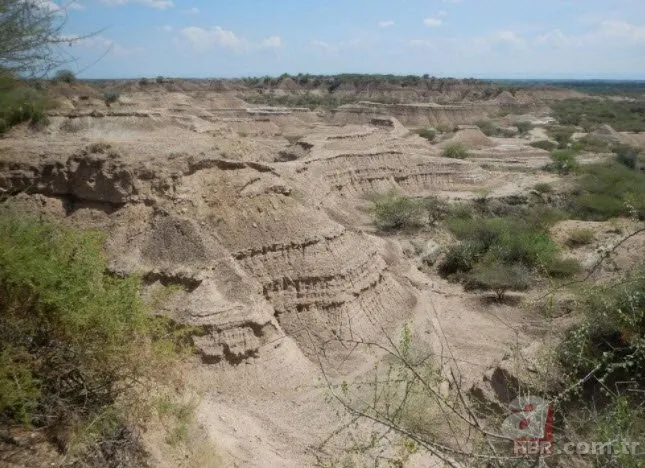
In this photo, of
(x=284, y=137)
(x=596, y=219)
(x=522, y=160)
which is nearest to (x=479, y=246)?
(x=596, y=219)

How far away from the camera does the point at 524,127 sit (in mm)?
61125

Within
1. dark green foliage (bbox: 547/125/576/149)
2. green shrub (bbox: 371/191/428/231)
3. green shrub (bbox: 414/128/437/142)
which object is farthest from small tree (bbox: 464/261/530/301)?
dark green foliage (bbox: 547/125/576/149)

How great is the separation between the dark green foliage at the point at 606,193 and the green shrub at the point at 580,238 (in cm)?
309

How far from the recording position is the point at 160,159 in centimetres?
1369

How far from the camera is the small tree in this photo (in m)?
18.4

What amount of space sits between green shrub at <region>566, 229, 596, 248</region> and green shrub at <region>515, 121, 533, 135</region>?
127 ft

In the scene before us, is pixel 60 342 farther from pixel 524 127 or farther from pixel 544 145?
pixel 524 127

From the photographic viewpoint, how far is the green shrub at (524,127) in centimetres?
5919

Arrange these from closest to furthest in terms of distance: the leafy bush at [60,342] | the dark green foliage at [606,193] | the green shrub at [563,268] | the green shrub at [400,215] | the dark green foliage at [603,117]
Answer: the leafy bush at [60,342] < the green shrub at [563,268] < the green shrub at [400,215] < the dark green foliage at [606,193] < the dark green foliage at [603,117]

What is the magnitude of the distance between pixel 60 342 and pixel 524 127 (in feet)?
203

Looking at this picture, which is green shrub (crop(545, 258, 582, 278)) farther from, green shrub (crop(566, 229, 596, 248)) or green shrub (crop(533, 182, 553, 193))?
green shrub (crop(533, 182, 553, 193))

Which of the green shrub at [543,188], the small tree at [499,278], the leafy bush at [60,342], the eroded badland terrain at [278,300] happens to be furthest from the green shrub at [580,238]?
the leafy bush at [60,342]

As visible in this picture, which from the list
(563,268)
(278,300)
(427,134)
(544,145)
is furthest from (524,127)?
(278,300)

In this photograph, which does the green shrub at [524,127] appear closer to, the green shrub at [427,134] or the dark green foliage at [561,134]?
the dark green foliage at [561,134]
